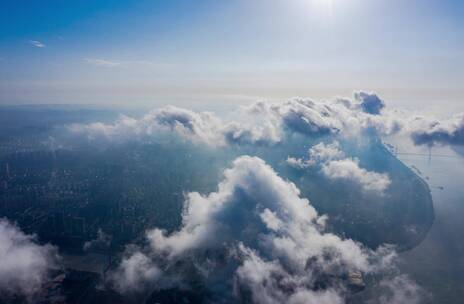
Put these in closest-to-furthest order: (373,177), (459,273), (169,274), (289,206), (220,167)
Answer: (169,274) → (459,273) → (289,206) → (373,177) → (220,167)

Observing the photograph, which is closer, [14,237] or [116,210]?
[14,237]

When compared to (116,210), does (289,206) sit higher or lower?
higher

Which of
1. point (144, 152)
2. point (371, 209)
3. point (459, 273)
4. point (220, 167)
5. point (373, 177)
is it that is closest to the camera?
point (459, 273)

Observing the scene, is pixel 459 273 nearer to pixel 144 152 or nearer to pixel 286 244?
pixel 286 244

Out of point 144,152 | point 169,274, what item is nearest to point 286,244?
point 169,274

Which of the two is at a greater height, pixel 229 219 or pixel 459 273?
pixel 229 219

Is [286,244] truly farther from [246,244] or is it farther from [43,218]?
[43,218]

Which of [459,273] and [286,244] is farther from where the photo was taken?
[459,273]

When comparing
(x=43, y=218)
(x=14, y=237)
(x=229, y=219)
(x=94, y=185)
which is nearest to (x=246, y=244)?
(x=229, y=219)

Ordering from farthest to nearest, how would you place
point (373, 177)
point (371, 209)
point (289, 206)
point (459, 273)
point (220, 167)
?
1. point (220, 167)
2. point (373, 177)
3. point (371, 209)
4. point (289, 206)
5. point (459, 273)
